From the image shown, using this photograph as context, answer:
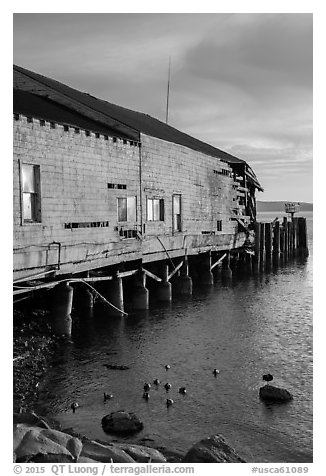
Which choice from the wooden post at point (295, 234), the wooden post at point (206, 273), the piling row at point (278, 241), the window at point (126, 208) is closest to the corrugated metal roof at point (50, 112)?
the window at point (126, 208)

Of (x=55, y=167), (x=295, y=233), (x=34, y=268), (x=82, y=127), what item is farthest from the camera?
(x=295, y=233)

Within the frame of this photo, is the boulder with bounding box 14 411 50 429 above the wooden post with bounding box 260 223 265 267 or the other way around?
the other way around

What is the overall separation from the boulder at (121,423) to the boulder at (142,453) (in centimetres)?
122

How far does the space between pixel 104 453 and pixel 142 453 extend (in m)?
0.76

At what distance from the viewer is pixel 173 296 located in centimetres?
2570

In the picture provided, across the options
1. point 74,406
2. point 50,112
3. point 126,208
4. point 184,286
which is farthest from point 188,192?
point 74,406

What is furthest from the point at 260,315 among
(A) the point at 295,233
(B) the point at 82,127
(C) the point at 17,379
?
(A) the point at 295,233

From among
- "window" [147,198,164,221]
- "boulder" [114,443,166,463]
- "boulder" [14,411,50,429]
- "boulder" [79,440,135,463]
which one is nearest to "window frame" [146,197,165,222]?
"window" [147,198,164,221]

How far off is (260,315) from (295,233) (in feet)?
98.0

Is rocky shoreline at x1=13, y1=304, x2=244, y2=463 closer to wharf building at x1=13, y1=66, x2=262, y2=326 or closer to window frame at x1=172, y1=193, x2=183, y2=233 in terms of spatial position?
wharf building at x1=13, y1=66, x2=262, y2=326

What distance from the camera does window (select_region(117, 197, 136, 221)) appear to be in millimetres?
20578

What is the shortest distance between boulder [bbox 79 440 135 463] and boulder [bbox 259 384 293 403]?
15.9 ft

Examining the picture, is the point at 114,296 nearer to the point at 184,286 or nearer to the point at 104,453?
the point at 184,286
